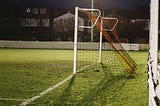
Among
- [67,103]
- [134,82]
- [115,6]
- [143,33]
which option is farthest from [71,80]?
[115,6]

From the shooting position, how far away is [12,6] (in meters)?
79.4

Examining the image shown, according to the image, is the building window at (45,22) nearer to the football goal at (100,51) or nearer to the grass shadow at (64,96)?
the football goal at (100,51)

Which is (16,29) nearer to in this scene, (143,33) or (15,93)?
(143,33)

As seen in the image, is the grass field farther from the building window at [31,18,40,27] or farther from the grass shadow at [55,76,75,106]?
the building window at [31,18,40,27]

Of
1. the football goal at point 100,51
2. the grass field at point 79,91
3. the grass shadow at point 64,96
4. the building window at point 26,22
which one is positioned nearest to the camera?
A: the grass shadow at point 64,96

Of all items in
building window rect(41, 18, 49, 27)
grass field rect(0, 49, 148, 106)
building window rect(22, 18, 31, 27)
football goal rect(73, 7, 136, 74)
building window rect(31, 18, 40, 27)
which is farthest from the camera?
building window rect(31, 18, 40, 27)

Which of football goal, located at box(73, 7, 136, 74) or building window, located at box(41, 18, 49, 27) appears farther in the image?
building window, located at box(41, 18, 49, 27)

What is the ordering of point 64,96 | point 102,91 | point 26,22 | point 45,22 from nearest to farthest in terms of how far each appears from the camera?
point 64,96 → point 102,91 → point 26,22 → point 45,22

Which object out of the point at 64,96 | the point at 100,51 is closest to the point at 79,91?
the point at 64,96

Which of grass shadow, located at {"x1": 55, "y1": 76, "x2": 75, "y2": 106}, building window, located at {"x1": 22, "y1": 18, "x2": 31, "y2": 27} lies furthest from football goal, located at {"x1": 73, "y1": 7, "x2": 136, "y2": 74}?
building window, located at {"x1": 22, "y1": 18, "x2": 31, "y2": 27}

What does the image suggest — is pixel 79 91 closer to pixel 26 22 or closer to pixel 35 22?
pixel 26 22

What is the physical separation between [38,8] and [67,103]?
80246 mm

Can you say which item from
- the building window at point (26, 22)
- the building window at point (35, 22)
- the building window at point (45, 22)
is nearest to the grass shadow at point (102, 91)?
the building window at point (45, 22)

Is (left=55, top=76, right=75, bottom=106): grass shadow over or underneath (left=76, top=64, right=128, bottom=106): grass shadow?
over
